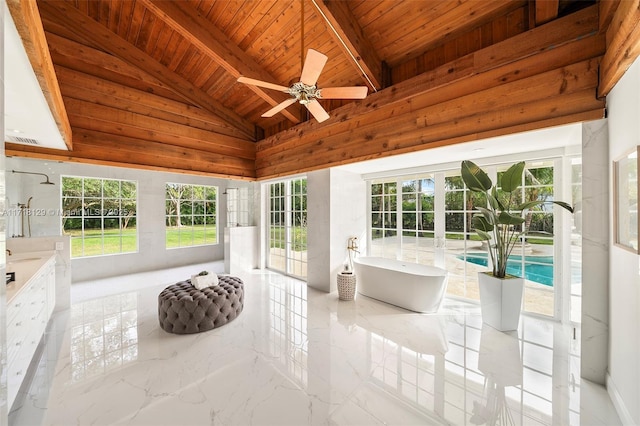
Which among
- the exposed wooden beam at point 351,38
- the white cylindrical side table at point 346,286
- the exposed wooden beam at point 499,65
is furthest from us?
the white cylindrical side table at point 346,286

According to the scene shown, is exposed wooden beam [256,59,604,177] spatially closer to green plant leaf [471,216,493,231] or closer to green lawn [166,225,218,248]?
green plant leaf [471,216,493,231]

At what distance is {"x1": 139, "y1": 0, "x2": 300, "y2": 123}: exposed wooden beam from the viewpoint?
10.3ft

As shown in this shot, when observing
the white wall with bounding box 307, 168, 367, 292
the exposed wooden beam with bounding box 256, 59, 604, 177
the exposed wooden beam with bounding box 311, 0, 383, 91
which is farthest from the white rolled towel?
the exposed wooden beam with bounding box 311, 0, 383, 91

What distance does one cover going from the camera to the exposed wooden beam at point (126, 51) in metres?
3.66

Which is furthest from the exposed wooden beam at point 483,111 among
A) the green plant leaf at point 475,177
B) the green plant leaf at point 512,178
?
the green plant leaf at point 512,178

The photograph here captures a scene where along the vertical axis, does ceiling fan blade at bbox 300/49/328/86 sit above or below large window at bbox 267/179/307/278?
above

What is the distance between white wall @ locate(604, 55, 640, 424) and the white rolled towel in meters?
4.00

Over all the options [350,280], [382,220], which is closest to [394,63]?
[382,220]

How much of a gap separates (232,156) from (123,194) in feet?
9.70

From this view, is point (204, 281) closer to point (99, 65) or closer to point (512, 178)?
point (99, 65)

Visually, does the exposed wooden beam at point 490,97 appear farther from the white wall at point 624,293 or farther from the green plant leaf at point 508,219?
the green plant leaf at point 508,219

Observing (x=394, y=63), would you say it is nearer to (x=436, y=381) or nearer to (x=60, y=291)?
(x=436, y=381)

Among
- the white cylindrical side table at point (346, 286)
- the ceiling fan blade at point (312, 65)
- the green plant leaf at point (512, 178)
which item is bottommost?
the white cylindrical side table at point (346, 286)

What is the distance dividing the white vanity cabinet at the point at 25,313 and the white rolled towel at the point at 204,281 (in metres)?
1.46
